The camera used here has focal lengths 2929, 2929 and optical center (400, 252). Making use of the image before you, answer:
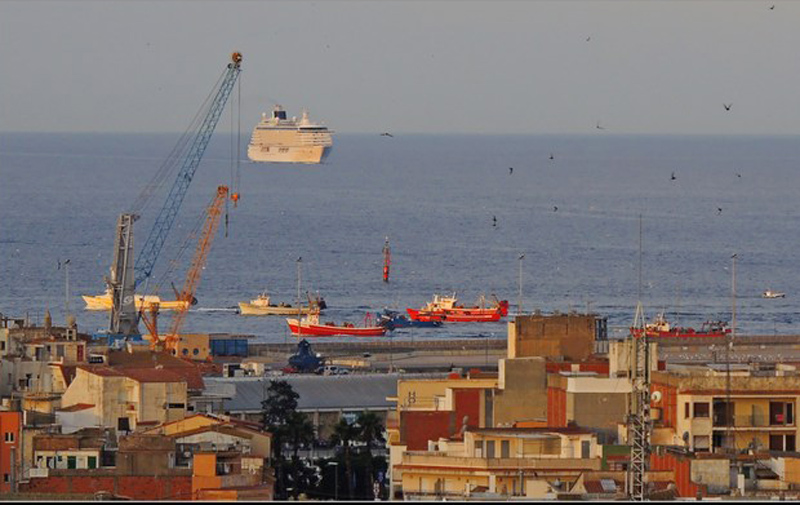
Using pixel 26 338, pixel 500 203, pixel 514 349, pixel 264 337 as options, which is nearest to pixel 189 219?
pixel 500 203

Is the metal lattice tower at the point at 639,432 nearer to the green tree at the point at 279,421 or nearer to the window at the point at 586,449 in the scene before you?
the window at the point at 586,449

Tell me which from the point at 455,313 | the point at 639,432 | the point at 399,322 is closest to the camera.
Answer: the point at 639,432

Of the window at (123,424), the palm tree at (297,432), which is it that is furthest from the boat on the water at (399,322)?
the window at (123,424)

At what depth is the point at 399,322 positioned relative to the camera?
93688mm

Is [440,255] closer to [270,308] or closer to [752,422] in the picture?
[270,308]

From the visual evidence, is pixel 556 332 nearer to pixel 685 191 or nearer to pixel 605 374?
pixel 605 374

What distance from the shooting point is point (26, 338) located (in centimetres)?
4806

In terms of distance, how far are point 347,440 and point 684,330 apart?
158 feet

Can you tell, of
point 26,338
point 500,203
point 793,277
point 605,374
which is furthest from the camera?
point 500,203

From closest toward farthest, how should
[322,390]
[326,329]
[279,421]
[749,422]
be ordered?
[749,422]
[279,421]
[322,390]
[326,329]

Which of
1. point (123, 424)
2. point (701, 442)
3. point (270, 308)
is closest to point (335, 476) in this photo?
point (123, 424)

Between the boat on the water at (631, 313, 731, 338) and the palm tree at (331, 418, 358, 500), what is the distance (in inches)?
1437

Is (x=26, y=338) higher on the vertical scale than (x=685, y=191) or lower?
lower

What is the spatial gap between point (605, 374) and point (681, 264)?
8737 centimetres
